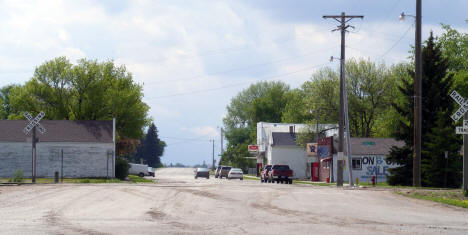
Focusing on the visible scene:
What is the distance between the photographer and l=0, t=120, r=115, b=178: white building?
2019 inches

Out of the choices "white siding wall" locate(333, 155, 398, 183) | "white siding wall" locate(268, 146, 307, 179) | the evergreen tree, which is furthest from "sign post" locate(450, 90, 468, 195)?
"white siding wall" locate(268, 146, 307, 179)

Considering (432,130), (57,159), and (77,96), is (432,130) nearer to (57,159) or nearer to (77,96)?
(57,159)

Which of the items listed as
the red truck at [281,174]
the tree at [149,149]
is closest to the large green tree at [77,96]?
the red truck at [281,174]

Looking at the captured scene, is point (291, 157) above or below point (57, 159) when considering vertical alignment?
below

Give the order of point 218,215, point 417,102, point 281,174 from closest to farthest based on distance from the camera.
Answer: point 218,215
point 417,102
point 281,174

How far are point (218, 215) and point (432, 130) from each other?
1147 inches

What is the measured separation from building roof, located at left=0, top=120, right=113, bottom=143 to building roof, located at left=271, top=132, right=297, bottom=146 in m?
33.0

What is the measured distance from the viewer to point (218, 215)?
1623cm

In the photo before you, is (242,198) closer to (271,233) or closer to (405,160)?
(271,233)

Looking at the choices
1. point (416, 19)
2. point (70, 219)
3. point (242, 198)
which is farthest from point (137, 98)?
point (70, 219)

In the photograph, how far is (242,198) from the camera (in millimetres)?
22766

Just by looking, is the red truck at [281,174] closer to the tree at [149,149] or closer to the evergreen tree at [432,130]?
the evergreen tree at [432,130]

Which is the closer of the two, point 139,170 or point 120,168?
point 120,168

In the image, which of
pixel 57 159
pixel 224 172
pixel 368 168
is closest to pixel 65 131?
pixel 57 159
